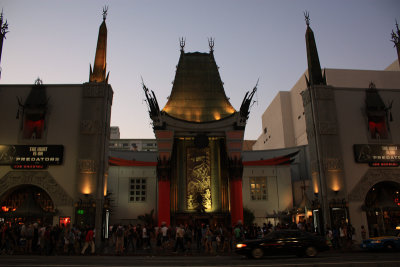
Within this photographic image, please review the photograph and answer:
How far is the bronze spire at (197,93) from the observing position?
29.5m

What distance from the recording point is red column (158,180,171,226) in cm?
2645

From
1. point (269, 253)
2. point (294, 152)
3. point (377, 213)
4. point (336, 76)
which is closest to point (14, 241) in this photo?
point (269, 253)

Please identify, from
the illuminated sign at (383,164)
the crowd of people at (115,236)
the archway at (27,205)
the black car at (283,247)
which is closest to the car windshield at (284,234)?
the black car at (283,247)

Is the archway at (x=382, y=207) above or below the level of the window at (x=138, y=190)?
below

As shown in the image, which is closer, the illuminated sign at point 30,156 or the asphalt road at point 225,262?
the asphalt road at point 225,262

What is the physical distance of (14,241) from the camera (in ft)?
53.6

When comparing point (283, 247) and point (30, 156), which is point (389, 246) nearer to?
point (283, 247)

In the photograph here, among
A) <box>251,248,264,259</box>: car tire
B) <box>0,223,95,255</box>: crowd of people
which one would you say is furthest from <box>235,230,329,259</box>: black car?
<box>0,223,95,255</box>: crowd of people

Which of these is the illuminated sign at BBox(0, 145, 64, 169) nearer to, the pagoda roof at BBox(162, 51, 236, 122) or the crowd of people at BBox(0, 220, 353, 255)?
the crowd of people at BBox(0, 220, 353, 255)

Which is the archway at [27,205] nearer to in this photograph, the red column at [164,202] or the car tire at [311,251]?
the red column at [164,202]

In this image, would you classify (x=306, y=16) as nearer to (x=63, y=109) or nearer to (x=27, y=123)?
(x=63, y=109)

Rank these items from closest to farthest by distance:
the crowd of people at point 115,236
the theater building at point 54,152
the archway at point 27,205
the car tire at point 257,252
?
the car tire at point 257,252 < the crowd of people at point 115,236 < the archway at point 27,205 < the theater building at point 54,152

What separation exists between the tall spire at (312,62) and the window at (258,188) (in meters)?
12.6

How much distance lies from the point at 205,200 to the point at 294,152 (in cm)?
1567
